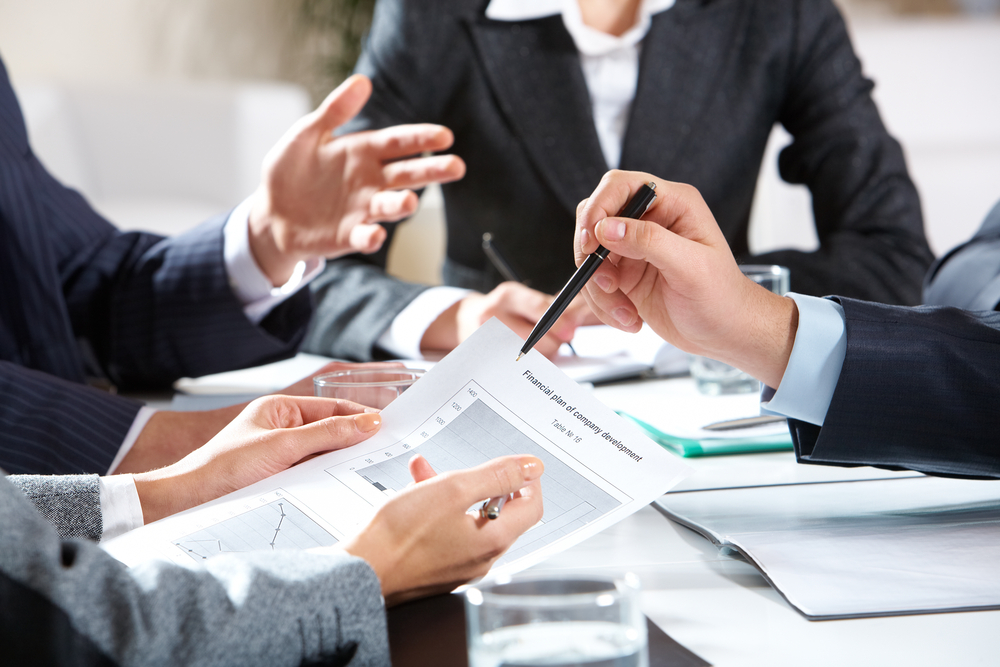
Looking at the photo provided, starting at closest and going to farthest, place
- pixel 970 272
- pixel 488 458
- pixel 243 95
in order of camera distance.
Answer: pixel 488 458 → pixel 970 272 → pixel 243 95

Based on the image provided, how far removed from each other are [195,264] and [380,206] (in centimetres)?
23

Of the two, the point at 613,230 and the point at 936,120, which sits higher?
the point at 613,230

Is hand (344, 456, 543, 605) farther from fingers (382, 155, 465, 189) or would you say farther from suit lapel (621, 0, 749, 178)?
suit lapel (621, 0, 749, 178)

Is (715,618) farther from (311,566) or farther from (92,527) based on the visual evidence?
(92,527)

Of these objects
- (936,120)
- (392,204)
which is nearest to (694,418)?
(392,204)

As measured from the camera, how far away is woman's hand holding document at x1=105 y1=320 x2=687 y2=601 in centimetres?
46

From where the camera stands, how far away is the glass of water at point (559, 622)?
1.08ft

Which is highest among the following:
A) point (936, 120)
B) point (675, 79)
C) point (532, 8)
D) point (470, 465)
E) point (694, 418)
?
point (532, 8)

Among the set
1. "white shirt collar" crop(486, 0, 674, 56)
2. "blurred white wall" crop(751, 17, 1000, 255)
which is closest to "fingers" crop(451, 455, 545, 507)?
"white shirt collar" crop(486, 0, 674, 56)

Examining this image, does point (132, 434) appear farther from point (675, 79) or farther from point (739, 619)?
point (675, 79)

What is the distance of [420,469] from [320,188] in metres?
0.62

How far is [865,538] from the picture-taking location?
1.79ft

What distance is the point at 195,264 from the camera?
104cm

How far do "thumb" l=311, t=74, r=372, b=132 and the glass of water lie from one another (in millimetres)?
740
